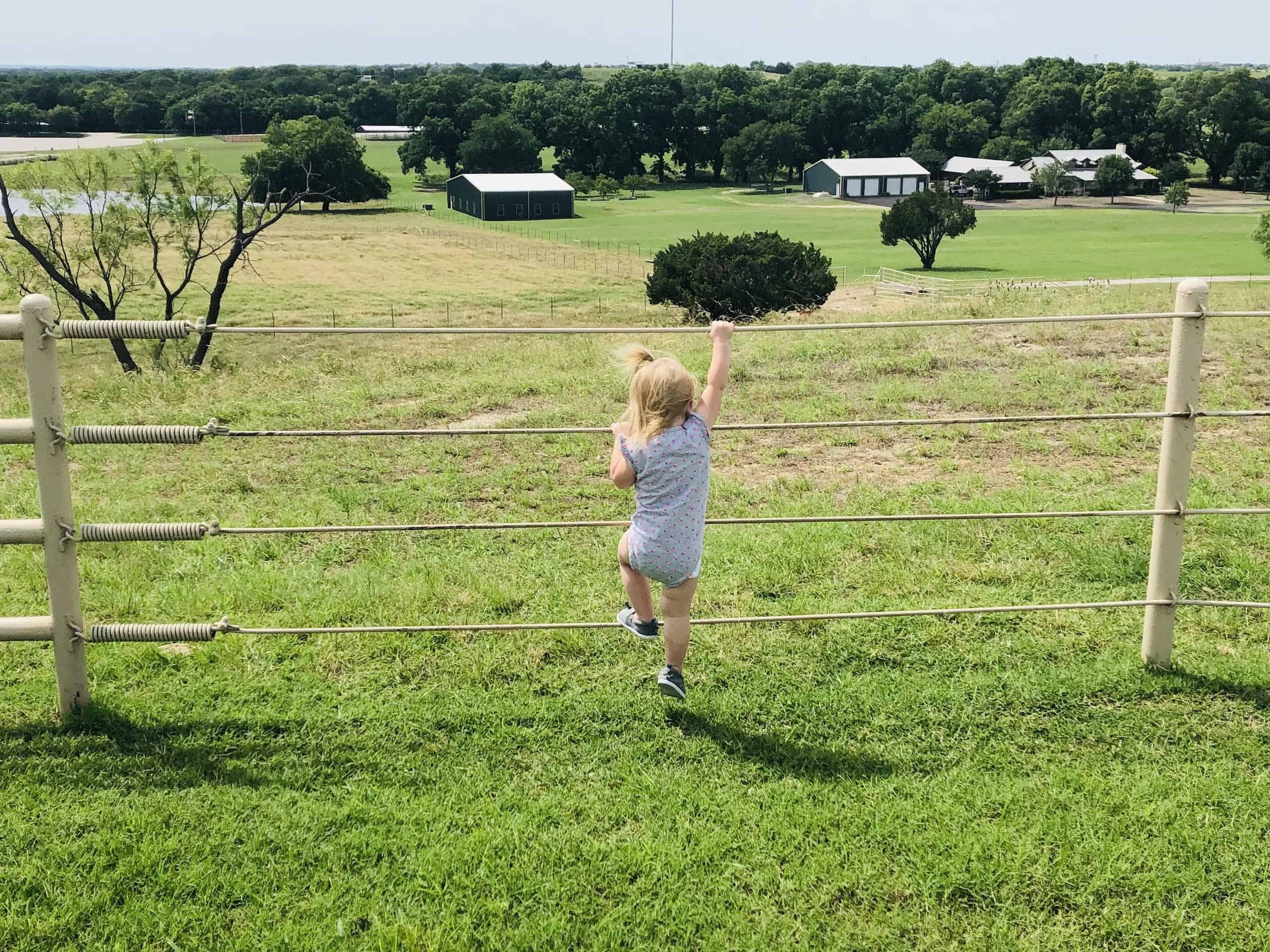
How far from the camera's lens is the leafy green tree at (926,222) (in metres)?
57.7

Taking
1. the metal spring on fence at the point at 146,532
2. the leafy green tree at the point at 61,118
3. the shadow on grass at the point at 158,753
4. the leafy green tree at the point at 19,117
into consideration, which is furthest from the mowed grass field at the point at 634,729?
the leafy green tree at the point at 61,118

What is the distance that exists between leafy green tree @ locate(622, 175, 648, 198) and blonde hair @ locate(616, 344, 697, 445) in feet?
349

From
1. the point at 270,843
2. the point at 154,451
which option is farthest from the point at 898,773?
the point at 154,451

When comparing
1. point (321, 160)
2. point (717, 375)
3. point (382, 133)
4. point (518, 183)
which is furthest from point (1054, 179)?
point (382, 133)

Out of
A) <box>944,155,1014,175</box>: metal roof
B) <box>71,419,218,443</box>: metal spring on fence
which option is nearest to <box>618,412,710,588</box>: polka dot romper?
<box>71,419,218,443</box>: metal spring on fence

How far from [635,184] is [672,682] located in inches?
4242

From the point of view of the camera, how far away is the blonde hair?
4418mm

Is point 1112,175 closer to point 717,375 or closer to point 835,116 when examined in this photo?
point 835,116

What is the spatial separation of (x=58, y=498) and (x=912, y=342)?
11077 millimetres

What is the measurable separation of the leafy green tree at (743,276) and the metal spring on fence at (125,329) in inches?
1130

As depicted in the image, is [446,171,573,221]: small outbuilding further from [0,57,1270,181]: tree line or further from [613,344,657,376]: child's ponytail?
[613,344,657,376]: child's ponytail

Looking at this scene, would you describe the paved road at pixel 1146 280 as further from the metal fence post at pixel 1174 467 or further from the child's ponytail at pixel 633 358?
the child's ponytail at pixel 633 358

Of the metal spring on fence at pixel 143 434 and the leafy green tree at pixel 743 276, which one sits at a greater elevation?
the metal spring on fence at pixel 143 434

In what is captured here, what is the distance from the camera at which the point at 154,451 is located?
998cm
